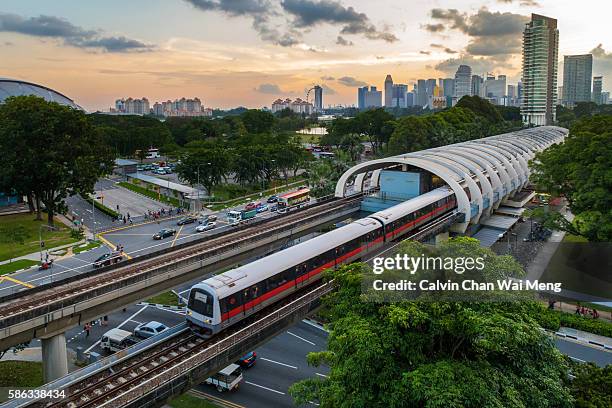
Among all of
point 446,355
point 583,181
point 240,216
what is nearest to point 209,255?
point 446,355

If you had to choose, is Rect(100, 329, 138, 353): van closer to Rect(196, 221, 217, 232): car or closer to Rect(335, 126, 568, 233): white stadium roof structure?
Rect(196, 221, 217, 232): car

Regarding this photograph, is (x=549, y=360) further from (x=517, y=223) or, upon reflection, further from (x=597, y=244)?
(x=517, y=223)

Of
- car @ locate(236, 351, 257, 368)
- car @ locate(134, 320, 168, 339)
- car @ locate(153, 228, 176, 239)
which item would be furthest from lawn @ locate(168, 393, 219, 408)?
car @ locate(153, 228, 176, 239)

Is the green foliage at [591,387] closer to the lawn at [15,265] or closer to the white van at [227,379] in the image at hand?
the white van at [227,379]

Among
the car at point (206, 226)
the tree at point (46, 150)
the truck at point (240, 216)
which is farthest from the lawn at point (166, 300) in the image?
the tree at point (46, 150)

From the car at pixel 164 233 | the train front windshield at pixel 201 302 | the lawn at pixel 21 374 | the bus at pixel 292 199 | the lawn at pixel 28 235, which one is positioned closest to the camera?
the train front windshield at pixel 201 302

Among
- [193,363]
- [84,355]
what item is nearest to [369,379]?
[193,363]
